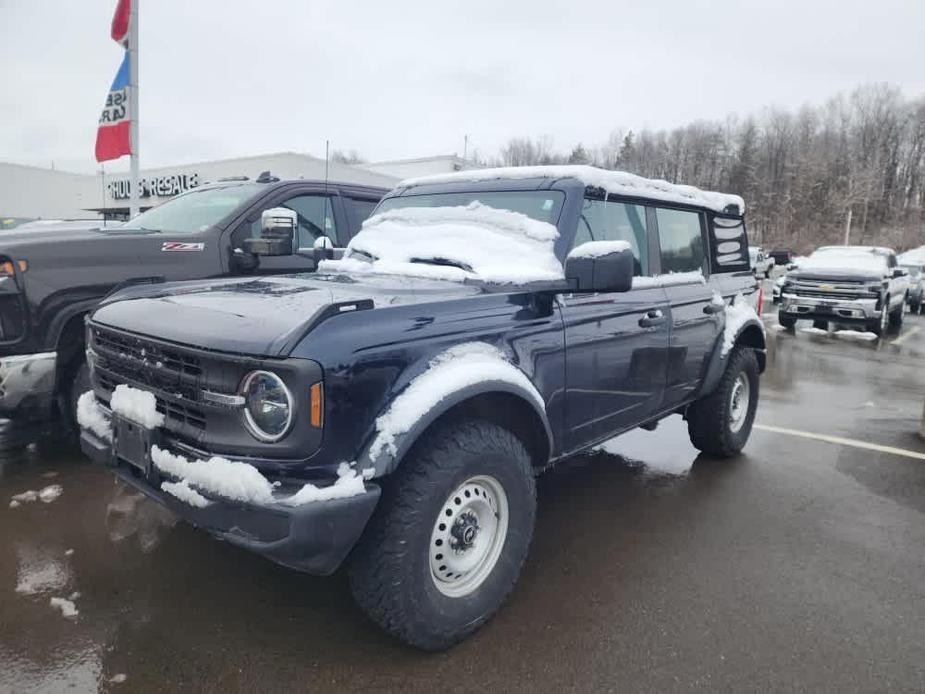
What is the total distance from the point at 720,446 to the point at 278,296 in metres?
3.67

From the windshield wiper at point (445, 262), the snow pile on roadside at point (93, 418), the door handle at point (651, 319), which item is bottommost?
the snow pile on roadside at point (93, 418)

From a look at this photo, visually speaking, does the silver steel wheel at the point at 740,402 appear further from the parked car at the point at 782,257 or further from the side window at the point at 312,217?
the parked car at the point at 782,257

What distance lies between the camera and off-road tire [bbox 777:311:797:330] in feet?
43.9

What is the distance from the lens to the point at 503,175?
143 inches

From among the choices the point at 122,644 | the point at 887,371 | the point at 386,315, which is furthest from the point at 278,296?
the point at 887,371

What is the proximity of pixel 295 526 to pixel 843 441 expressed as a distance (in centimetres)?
529

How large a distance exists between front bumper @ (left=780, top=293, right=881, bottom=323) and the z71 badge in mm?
12142

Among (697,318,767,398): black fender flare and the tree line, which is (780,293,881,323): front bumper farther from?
the tree line

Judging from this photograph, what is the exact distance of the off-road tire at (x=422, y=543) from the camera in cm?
227

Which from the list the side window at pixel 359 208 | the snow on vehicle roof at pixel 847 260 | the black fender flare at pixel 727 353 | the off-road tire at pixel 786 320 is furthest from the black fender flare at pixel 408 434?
the snow on vehicle roof at pixel 847 260

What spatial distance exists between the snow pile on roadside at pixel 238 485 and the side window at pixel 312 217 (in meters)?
3.33

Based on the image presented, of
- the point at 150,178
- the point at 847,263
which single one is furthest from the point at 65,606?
the point at 150,178

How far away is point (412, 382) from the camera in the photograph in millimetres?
2328

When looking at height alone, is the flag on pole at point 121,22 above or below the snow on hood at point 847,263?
above
